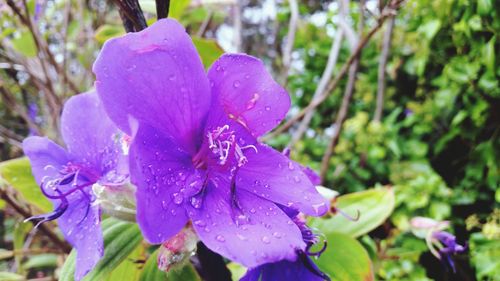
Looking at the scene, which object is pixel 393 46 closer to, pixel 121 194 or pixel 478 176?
pixel 478 176

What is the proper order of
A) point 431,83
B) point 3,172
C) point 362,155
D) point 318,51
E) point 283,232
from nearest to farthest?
point 283,232
point 3,172
point 431,83
point 362,155
point 318,51

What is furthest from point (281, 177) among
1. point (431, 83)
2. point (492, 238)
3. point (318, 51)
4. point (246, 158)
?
point (318, 51)

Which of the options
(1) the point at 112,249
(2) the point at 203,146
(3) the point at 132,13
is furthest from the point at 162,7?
(1) the point at 112,249

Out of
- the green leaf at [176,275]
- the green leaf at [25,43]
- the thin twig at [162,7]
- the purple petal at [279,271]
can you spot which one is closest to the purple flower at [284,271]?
the purple petal at [279,271]

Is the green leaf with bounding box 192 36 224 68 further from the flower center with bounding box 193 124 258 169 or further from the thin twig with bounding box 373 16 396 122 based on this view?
the thin twig with bounding box 373 16 396 122

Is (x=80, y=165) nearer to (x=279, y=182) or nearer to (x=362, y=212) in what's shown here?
(x=279, y=182)
